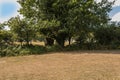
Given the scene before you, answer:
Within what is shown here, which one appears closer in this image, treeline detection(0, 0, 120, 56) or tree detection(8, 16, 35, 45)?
tree detection(8, 16, 35, 45)

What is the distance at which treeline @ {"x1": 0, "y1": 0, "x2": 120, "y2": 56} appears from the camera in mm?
22812

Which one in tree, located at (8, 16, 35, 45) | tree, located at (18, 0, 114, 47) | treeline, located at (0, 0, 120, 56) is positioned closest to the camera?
tree, located at (8, 16, 35, 45)

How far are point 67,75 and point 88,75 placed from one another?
92cm

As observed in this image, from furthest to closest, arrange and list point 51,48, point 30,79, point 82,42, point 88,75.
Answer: point 82,42 < point 51,48 < point 88,75 < point 30,79

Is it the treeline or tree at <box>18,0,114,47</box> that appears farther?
tree at <box>18,0,114,47</box>

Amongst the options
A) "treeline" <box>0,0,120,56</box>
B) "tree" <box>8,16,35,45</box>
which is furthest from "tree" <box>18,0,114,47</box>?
"tree" <box>8,16,35,45</box>

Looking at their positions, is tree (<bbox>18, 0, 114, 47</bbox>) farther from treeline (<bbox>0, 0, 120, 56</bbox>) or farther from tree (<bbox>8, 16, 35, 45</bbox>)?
tree (<bbox>8, 16, 35, 45</bbox>)

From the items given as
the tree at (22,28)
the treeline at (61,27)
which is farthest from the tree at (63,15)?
the tree at (22,28)

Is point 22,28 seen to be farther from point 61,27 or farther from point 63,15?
point 63,15

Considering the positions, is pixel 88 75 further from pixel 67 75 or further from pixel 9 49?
pixel 9 49

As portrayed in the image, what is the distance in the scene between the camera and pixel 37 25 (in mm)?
23578

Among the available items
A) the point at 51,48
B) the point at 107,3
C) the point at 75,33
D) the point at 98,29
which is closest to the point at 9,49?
the point at 51,48

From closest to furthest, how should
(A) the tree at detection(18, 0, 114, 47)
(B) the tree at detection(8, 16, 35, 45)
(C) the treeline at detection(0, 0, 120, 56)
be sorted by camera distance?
1. (B) the tree at detection(8, 16, 35, 45)
2. (C) the treeline at detection(0, 0, 120, 56)
3. (A) the tree at detection(18, 0, 114, 47)

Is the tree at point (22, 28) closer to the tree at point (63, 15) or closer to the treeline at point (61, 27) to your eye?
the treeline at point (61, 27)
